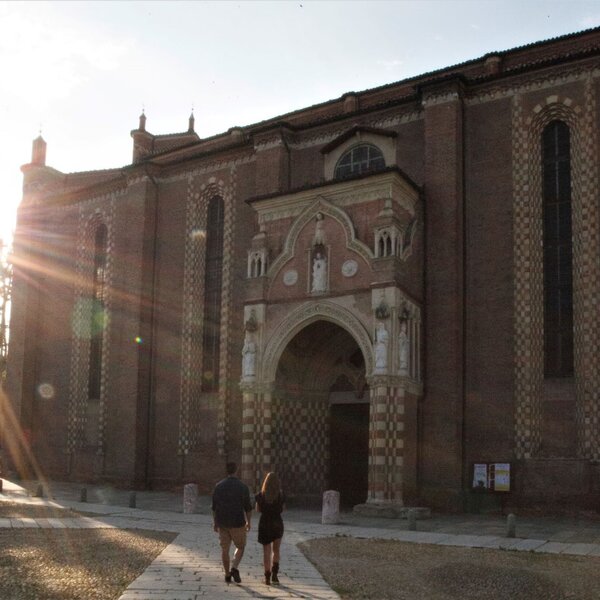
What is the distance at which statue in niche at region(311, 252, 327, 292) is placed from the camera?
80.1 feet

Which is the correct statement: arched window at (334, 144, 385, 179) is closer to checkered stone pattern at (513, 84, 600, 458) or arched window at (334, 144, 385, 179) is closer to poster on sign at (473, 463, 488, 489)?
checkered stone pattern at (513, 84, 600, 458)

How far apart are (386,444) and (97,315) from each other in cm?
1705

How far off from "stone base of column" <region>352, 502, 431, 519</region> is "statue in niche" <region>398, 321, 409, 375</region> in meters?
3.54

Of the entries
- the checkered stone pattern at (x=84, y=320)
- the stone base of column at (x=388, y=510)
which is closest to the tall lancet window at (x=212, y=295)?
the checkered stone pattern at (x=84, y=320)

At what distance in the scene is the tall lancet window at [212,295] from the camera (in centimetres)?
3066

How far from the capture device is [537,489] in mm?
22047

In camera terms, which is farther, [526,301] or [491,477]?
[526,301]

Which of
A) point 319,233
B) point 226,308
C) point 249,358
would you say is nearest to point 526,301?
point 319,233

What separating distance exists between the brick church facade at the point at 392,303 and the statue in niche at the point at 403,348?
4 centimetres

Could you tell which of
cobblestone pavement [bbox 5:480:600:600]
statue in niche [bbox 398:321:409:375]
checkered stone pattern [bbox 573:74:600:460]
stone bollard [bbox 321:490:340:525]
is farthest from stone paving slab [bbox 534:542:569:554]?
statue in niche [bbox 398:321:409:375]

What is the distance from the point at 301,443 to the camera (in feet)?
86.8

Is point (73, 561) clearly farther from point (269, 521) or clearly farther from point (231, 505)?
point (269, 521)

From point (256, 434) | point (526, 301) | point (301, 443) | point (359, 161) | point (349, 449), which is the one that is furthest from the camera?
point (359, 161)

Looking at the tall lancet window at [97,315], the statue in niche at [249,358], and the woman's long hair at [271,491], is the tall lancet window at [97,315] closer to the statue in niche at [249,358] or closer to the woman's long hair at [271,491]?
the statue in niche at [249,358]
